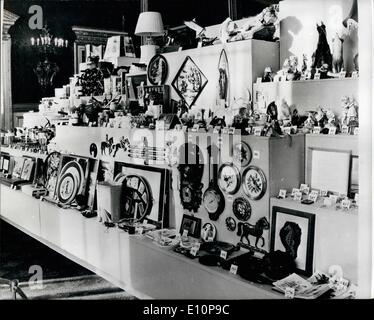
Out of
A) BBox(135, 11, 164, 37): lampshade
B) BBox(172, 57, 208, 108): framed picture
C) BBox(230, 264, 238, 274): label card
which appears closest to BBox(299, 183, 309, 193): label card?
BBox(230, 264, 238, 274): label card

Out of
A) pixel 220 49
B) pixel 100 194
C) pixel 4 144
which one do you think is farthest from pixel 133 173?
pixel 4 144

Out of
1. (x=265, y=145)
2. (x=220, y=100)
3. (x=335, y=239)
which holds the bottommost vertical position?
(x=335, y=239)

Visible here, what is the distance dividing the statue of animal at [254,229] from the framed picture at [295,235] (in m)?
0.07

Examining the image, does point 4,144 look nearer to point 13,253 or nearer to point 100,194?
point 13,253

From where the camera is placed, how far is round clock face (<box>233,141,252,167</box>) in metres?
2.85

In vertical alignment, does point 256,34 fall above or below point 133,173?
above

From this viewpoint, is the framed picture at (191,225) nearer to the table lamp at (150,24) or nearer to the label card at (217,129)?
the label card at (217,129)

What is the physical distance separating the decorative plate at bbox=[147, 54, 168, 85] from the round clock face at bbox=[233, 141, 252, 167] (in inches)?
54.1

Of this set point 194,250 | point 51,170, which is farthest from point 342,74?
point 51,170

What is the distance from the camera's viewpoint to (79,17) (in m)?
3.93

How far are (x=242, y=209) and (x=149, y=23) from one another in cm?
204

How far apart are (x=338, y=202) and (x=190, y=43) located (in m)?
2.06

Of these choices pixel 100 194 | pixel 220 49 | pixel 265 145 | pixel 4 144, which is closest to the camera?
pixel 265 145

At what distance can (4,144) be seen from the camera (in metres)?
5.29
